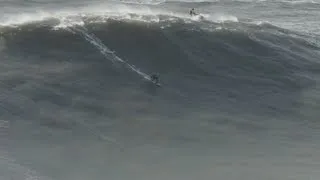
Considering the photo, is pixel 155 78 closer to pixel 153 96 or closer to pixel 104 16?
pixel 153 96

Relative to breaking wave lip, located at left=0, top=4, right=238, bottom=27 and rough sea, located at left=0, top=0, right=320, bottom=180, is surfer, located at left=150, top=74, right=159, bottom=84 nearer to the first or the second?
rough sea, located at left=0, top=0, right=320, bottom=180

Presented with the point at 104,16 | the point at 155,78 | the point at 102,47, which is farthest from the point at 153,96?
the point at 104,16

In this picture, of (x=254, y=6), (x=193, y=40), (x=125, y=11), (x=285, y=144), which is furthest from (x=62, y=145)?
(x=254, y=6)

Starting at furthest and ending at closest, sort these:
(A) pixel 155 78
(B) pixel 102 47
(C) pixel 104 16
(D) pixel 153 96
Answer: (C) pixel 104 16 < (B) pixel 102 47 < (A) pixel 155 78 < (D) pixel 153 96

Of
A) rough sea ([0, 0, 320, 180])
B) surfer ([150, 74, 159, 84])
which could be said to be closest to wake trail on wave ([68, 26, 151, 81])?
rough sea ([0, 0, 320, 180])

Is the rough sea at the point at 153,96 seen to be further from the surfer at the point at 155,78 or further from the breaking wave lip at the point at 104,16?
the surfer at the point at 155,78

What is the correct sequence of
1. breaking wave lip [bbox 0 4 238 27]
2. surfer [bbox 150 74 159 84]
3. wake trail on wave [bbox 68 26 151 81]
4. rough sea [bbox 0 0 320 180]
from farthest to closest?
breaking wave lip [bbox 0 4 238 27]
wake trail on wave [bbox 68 26 151 81]
surfer [bbox 150 74 159 84]
rough sea [bbox 0 0 320 180]

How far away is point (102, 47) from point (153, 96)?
6702mm

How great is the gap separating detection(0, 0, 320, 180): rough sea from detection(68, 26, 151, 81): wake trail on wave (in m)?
0.08

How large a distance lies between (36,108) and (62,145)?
157 inches

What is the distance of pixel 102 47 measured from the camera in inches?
1433

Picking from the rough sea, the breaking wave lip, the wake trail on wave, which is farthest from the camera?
the breaking wave lip

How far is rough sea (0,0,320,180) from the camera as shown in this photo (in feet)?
84.4

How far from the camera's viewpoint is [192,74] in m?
35.0
